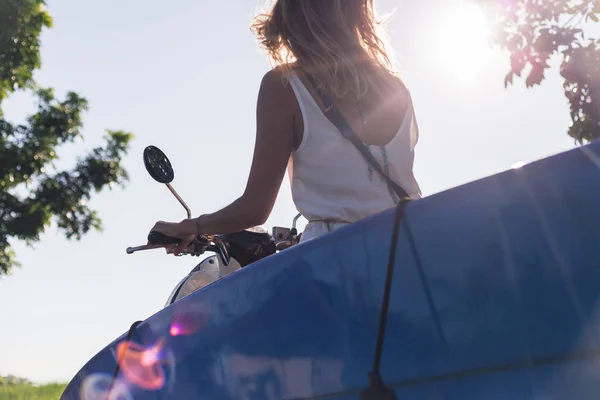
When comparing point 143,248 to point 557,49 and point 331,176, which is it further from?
point 557,49

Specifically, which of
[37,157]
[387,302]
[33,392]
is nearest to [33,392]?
[33,392]

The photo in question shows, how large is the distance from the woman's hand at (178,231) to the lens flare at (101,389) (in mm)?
544

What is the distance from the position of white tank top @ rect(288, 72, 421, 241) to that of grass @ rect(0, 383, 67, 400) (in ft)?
30.1

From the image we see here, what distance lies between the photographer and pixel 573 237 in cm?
157

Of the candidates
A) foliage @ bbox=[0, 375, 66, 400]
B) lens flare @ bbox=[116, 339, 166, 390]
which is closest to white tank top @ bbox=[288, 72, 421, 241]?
lens flare @ bbox=[116, 339, 166, 390]

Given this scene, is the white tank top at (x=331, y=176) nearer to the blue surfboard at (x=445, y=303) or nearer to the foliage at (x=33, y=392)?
the blue surfboard at (x=445, y=303)

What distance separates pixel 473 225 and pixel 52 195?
17.3 metres

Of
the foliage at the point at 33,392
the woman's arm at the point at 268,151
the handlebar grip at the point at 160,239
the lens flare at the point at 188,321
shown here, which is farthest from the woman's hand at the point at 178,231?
the foliage at the point at 33,392

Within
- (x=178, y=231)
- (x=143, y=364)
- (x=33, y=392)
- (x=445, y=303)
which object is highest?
(x=33, y=392)

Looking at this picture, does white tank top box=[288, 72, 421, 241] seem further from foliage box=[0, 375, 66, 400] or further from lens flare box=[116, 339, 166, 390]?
foliage box=[0, 375, 66, 400]

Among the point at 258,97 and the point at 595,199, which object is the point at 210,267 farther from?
the point at 595,199

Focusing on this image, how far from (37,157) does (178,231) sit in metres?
15.4

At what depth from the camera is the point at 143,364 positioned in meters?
2.67

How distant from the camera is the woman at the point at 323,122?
8.75 feet
